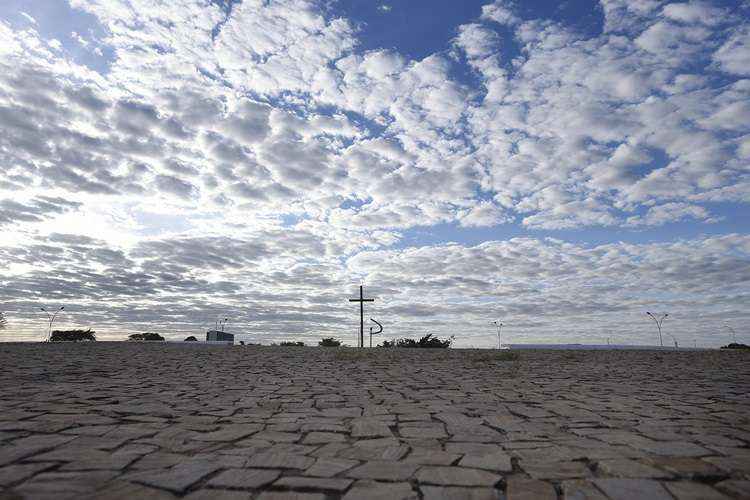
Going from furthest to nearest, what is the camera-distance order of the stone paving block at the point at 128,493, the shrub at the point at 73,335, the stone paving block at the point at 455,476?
the shrub at the point at 73,335 < the stone paving block at the point at 455,476 < the stone paving block at the point at 128,493

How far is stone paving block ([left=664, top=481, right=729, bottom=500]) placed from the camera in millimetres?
2611

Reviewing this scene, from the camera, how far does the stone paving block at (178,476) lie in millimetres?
2811

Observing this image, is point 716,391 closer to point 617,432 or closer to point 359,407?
point 617,432

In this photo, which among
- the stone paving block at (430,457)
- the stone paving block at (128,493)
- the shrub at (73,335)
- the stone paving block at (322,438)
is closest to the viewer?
the stone paving block at (128,493)

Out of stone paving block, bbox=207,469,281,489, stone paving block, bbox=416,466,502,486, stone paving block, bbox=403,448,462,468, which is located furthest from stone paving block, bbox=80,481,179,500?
stone paving block, bbox=403,448,462,468

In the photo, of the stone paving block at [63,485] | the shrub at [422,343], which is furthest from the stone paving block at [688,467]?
the shrub at [422,343]

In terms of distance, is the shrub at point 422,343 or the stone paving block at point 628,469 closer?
the stone paving block at point 628,469

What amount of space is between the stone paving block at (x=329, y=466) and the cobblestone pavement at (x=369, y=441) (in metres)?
0.01

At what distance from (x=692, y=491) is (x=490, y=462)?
119 centimetres

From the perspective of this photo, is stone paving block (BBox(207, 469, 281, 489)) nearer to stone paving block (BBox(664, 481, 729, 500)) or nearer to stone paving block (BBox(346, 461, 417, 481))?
stone paving block (BBox(346, 461, 417, 481))

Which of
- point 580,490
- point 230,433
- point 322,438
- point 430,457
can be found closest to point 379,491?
point 430,457

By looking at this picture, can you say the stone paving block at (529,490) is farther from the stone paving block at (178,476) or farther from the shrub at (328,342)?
the shrub at (328,342)

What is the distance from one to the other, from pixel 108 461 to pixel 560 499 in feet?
9.71

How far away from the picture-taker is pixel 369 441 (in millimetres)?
3957
